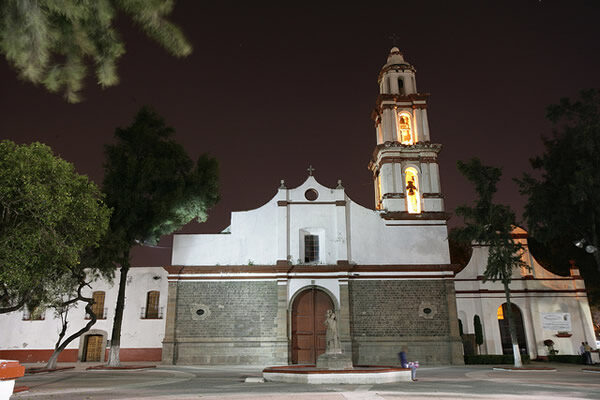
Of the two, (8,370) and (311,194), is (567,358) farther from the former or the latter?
(8,370)

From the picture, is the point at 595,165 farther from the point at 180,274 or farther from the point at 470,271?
the point at 180,274

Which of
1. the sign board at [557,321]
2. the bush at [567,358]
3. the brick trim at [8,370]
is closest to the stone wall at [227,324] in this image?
the bush at [567,358]

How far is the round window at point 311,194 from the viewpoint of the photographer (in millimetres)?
24953

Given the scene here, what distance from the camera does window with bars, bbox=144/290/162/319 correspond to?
2594 centimetres

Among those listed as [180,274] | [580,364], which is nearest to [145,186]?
[180,274]

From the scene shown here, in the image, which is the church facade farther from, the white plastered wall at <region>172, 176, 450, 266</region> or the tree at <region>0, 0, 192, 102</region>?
the tree at <region>0, 0, 192, 102</region>

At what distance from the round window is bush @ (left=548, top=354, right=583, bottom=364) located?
50.4ft

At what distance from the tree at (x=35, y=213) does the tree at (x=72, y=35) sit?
8949 mm

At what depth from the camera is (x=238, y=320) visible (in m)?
22.5

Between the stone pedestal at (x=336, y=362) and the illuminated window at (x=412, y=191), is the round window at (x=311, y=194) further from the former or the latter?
the stone pedestal at (x=336, y=362)

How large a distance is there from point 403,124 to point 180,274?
601 inches

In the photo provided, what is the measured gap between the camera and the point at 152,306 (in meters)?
26.3

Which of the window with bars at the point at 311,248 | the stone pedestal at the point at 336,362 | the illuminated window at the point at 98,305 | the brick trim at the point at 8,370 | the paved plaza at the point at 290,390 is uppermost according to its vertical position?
the window with bars at the point at 311,248

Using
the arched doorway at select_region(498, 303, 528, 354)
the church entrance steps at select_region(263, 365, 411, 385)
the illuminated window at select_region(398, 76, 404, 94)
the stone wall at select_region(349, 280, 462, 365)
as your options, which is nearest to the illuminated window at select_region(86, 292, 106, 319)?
the stone wall at select_region(349, 280, 462, 365)
